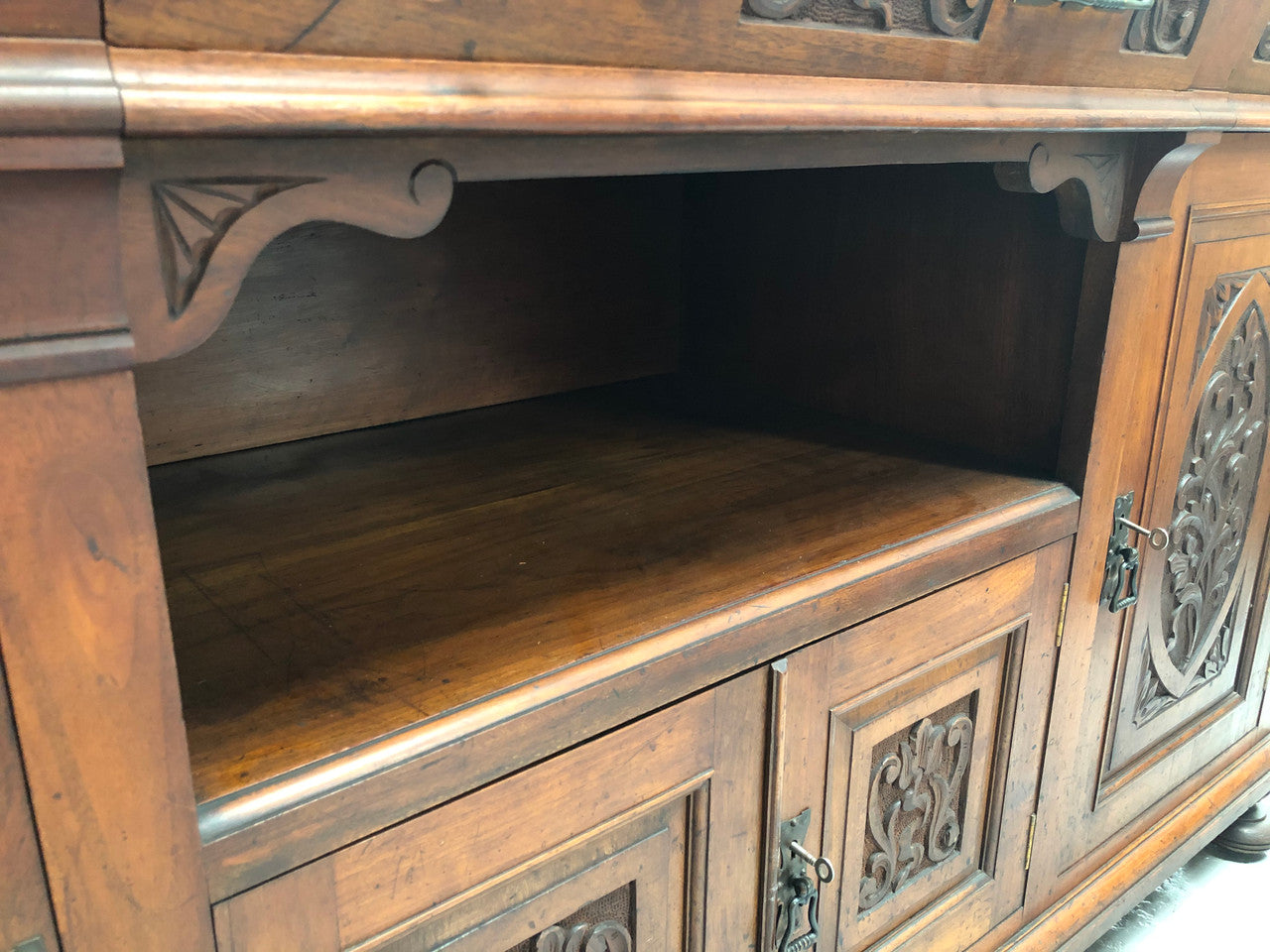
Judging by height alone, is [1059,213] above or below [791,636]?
above

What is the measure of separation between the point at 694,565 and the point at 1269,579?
97 centimetres

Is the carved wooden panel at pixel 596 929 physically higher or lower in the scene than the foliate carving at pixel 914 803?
higher

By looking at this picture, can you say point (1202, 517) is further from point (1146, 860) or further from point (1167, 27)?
point (1167, 27)

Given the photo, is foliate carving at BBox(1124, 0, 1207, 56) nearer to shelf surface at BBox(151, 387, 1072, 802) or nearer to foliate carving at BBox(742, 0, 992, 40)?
foliate carving at BBox(742, 0, 992, 40)

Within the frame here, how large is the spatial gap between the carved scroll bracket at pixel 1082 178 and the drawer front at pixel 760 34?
0.05 metres

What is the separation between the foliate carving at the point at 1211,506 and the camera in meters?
1.07

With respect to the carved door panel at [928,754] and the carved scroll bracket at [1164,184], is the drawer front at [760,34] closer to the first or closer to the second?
the carved scroll bracket at [1164,184]

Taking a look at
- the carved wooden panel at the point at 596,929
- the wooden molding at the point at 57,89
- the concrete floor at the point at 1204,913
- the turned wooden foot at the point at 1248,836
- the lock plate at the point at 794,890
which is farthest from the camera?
the turned wooden foot at the point at 1248,836

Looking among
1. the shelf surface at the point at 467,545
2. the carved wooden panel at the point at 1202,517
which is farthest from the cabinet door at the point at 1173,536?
the shelf surface at the point at 467,545

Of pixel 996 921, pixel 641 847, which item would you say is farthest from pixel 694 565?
pixel 996 921

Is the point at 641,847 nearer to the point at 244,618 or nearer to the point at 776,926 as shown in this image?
the point at 776,926

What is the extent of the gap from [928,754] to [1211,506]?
20.6 inches

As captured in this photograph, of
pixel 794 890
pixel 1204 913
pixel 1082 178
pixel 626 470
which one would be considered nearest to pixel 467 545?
pixel 626 470

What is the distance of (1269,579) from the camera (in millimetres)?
1301
